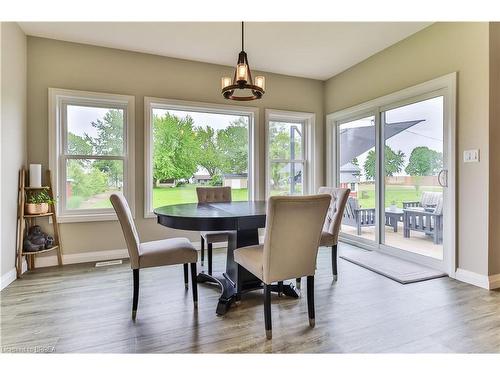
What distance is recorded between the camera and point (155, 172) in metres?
3.87

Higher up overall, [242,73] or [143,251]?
[242,73]

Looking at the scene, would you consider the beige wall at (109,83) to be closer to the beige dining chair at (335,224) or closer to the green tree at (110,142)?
the green tree at (110,142)

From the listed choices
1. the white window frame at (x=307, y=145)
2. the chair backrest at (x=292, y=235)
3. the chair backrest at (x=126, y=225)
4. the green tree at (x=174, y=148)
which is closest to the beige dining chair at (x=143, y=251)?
the chair backrest at (x=126, y=225)

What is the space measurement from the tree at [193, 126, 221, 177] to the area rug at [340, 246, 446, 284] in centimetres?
220

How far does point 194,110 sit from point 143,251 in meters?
2.49

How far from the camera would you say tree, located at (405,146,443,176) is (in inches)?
123

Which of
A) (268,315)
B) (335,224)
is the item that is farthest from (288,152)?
(268,315)

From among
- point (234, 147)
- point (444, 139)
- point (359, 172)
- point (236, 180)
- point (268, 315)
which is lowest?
point (268, 315)

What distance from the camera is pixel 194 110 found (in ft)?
13.3

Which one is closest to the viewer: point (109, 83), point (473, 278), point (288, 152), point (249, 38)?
point (473, 278)

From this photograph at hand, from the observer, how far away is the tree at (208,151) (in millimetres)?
4109

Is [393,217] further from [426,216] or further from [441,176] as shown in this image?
[441,176]
